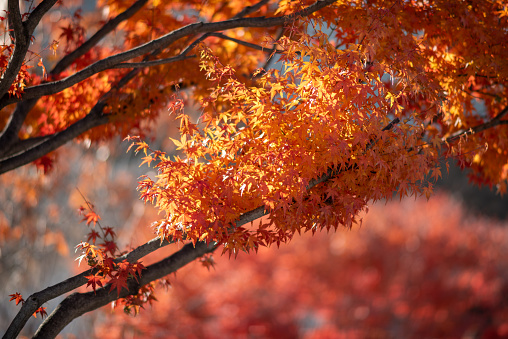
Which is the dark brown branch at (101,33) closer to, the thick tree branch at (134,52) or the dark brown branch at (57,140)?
the dark brown branch at (57,140)

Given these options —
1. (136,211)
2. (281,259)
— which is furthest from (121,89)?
(281,259)

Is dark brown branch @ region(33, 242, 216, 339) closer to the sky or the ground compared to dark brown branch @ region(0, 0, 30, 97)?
closer to the ground

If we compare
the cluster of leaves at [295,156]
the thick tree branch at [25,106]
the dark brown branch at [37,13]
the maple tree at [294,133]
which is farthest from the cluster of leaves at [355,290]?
the dark brown branch at [37,13]

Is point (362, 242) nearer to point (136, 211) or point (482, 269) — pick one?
point (482, 269)

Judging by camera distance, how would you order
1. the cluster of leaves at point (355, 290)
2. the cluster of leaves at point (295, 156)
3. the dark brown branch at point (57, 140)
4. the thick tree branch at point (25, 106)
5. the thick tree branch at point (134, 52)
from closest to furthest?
the cluster of leaves at point (295, 156)
the thick tree branch at point (134, 52)
the dark brown branch at point (57, 140)
the thick tree branch at point (25, 106)
the cluster of leaves at point (355, 290)

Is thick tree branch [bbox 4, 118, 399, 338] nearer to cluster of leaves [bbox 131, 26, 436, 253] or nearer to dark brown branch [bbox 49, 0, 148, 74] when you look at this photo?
cluster of leaves [bbox 131, 26, 436, 253]

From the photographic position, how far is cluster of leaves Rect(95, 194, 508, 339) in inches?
455

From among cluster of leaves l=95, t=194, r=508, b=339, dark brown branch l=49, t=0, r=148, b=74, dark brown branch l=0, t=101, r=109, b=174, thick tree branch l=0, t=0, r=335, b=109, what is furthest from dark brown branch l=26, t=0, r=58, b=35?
cluster of leaves l=95, t=194, r=508, b=339

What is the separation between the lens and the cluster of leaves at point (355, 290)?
455 inches

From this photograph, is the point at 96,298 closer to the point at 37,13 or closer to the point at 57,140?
the point at 57,140

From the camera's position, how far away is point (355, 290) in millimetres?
14172

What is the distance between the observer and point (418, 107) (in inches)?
192

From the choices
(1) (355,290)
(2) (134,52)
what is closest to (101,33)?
(2) (134,52)

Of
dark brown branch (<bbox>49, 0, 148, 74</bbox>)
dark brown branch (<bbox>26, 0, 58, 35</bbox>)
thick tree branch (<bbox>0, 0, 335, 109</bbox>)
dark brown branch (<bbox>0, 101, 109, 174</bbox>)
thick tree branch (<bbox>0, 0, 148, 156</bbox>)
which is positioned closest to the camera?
dark brown branch (<bbox>26, 0, 58, 35</bbox>)
